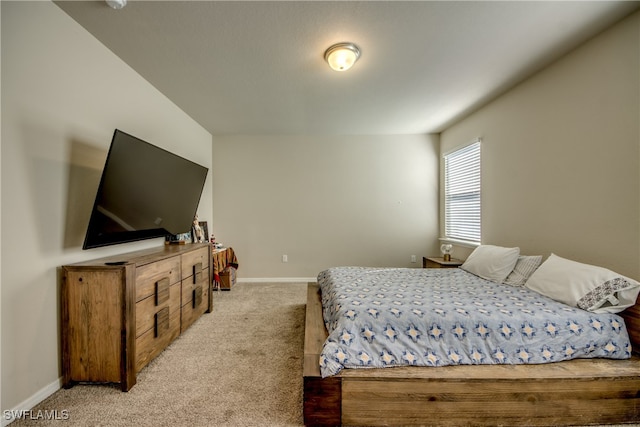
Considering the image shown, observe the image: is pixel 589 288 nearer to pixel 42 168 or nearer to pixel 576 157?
pixel 576 157

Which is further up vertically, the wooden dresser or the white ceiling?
the white ceiling

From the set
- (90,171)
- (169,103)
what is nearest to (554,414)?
(90,171)

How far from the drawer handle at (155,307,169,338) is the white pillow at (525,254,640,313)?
305 centimetres

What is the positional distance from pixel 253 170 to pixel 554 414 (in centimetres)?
435

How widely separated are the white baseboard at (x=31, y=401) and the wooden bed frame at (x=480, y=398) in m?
1.65

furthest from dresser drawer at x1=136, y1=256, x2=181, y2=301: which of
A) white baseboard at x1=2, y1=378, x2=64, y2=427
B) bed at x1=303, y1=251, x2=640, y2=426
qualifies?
bed at x1=303, y1=251, x2=640, y2=426

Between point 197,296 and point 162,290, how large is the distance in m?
0.68

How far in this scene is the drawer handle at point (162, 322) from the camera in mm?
2131

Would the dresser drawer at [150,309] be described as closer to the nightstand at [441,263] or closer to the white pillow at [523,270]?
the white pillow at [523,270]

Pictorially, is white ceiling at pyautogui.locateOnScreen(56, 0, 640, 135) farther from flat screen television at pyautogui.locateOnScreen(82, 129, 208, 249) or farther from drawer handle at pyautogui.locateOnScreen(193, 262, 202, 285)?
drawer handle at pyautogui.locateOnScreen(193, 262, 202, 285)

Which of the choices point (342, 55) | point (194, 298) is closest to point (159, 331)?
point (194, 298)

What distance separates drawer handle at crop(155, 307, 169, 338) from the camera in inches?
83.9

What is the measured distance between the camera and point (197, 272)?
289 centimetres

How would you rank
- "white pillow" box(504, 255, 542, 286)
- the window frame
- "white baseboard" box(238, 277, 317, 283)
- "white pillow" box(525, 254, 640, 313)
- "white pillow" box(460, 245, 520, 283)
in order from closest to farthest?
"white pillow" box(525, 254, 640, 313) → "white pillow" box(504, 255, 542, 286) → "white pillow" box(460, 245, 520, 283) → the window frame → "white baseboard" box(238, 277, 317, 283)
